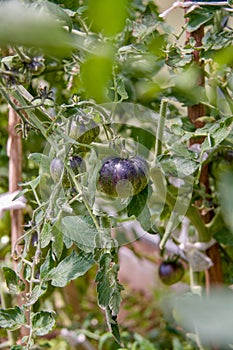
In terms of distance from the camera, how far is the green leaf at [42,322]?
1.00 feet

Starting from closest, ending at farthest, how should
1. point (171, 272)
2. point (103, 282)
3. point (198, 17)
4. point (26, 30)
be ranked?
point (26, 30)
point (103, 282)
point (198, 17)
point (171, 272)

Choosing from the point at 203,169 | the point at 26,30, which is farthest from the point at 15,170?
the point at 26,30

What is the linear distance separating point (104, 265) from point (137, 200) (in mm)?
72

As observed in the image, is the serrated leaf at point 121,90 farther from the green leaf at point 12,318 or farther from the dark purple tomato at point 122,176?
the green leaf at point 12,318

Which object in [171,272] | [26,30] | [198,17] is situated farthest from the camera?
[171,272]

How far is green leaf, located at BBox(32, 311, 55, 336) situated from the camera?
0.31 m

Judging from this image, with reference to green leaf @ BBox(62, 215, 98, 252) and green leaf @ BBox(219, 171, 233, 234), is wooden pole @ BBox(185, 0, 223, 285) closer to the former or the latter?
green leaf @ BBox(219, 171, 233, 234)

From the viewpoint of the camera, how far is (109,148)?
0.34 metres

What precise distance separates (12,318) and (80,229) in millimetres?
75

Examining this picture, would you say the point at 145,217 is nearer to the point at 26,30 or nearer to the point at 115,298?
the point at 115,298

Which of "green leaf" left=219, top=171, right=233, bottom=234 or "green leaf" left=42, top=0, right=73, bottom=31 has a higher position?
"green leaf" left=42, top=0, right=73, bottom=31

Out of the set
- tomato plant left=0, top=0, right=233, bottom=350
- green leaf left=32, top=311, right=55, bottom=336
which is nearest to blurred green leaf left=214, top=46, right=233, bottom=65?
tomato plant left=0, top=0, right=233, bottom=350

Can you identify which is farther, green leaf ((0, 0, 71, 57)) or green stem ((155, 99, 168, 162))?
green stem ((155, 99, 168, 162))

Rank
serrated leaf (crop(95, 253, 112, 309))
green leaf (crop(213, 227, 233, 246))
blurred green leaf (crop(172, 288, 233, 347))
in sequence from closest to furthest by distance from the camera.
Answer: blurred green leaf (crop(172, 288, 233, 347)) < serrated leaf (crop(95, 253, 112, 309)) < green leaf (crop(213, 227, 233, 246))
